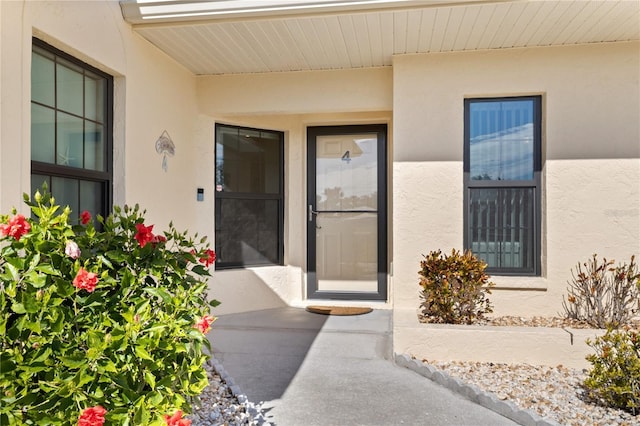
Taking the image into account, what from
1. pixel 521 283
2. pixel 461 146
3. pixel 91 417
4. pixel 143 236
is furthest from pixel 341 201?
pixel 91 417

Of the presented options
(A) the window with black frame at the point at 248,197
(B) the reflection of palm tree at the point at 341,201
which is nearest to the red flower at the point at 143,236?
(A) the window with black frame at the point at 248,197

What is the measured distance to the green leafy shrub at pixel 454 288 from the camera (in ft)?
13.1

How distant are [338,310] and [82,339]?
13.3 ft

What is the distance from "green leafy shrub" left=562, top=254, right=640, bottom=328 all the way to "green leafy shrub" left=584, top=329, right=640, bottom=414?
1226 millimetres

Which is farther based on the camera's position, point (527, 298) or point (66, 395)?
point (527, 298)

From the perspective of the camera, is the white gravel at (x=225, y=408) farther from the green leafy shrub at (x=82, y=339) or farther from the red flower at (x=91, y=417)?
the red flower at (x=91, y=417)

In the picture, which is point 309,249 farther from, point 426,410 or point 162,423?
point 162,423

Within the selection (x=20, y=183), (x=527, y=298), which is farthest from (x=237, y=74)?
(x=527, y=298)

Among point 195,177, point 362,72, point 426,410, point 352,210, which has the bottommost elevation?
point 426,410

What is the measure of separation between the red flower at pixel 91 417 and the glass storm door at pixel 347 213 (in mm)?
4484

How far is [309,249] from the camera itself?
238 inches

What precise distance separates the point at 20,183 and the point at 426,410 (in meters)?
2.89

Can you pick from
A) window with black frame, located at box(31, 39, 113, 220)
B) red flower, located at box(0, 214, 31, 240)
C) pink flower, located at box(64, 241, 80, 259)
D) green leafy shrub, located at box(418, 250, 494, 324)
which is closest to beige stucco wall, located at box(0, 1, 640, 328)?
window with black frame, located at box(31, 39, 113, 220)

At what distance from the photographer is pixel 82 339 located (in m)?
1.75
